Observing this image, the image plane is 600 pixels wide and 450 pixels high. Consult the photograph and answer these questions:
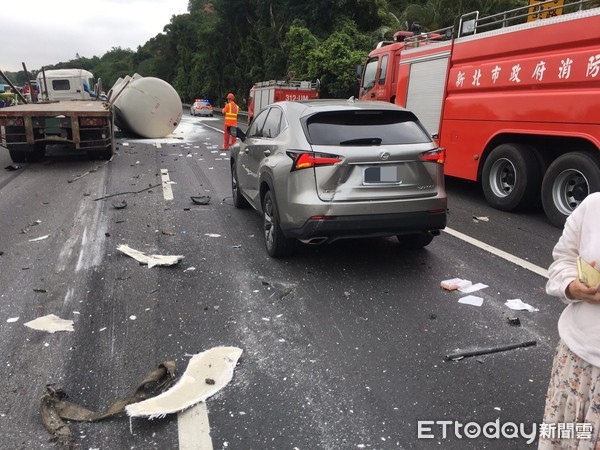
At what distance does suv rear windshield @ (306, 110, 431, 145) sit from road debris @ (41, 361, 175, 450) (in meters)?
2.55

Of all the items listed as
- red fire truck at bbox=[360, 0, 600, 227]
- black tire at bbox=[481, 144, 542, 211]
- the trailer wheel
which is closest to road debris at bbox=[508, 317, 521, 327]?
red fire truck at bbox=[360, 0, 600, 227]

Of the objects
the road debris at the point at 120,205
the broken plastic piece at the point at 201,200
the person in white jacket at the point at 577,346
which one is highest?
the person in white jacket at the point at 577,346

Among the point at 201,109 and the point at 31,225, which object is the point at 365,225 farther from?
the point at 201,109

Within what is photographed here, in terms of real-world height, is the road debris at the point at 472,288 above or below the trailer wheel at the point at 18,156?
above

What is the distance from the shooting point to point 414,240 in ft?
18.0

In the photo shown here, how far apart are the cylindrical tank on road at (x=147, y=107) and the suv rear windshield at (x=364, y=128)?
13.8 metres

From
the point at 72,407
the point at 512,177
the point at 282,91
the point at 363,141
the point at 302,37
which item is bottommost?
the point at 72,407

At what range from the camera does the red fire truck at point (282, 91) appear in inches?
845

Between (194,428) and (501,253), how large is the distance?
4132mm

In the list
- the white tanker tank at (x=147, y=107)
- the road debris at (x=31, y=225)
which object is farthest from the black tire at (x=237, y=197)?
the white tanker tank at (x=147, y=107)

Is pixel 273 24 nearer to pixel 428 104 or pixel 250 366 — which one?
pixel 428 104

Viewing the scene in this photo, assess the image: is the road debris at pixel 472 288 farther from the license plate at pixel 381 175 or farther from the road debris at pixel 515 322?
the license plate at pixel 381 175

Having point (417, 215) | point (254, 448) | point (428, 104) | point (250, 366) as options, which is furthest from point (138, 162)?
point (254, 448)

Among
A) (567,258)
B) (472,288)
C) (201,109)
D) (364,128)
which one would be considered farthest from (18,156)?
(201,109)
